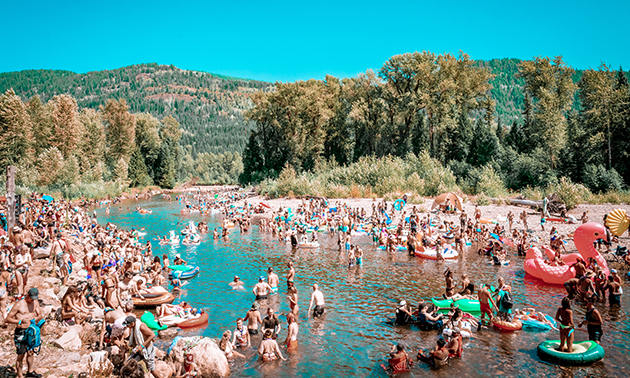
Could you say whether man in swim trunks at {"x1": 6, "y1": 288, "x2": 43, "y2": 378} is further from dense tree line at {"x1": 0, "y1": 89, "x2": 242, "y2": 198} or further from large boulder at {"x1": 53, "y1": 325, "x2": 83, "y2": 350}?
dense tree line at {"x1": 0, "y1": 89, "x2": 242, "y2": 198}

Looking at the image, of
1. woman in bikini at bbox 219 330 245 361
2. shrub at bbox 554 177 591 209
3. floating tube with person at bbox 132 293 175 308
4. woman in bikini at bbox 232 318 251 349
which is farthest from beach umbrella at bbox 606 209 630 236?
floating tube with person at bbox 132 293 175 308

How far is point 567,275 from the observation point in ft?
54.5

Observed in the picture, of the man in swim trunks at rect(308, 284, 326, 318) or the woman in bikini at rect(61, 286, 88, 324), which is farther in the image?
the man in swim trunks at rect(308, 284, 326, 318)

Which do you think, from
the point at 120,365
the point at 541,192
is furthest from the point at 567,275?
the point at 541,192

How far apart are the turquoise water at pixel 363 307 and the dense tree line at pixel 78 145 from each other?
3356 centimetres

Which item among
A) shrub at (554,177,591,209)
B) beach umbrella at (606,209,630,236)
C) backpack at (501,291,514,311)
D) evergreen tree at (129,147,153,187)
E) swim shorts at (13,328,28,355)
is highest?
evergreen tree at (129,147,153,187)

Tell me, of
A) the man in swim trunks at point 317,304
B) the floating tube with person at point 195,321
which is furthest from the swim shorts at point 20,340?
the man in swim trunks at point 317,304

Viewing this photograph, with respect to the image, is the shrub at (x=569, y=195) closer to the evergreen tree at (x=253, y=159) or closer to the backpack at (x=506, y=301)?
the backpack at (x=506, y=301)

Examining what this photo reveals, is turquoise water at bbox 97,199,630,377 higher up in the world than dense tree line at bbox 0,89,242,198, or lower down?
lower down

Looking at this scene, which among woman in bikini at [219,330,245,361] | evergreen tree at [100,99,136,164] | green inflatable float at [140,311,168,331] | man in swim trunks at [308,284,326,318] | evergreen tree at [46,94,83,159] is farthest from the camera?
evergreen tree at [100,99,136,164]

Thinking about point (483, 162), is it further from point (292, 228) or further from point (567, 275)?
point (567, 275)

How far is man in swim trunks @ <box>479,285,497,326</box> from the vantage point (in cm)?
1267

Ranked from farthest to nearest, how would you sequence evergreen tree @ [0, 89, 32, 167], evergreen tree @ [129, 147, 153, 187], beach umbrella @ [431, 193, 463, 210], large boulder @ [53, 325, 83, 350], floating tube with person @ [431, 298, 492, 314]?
evergreen tree @ [129, 147, 153, 187], evergreen tree @ [0, 89, 32, 167], beach umbrella @ [431, 193, 463, 210], floating tube with person @ [431, 298, 492, 314], large boulder @ [53, 325, 83, 350]

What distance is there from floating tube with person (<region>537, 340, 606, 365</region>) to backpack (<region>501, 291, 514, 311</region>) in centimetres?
198
